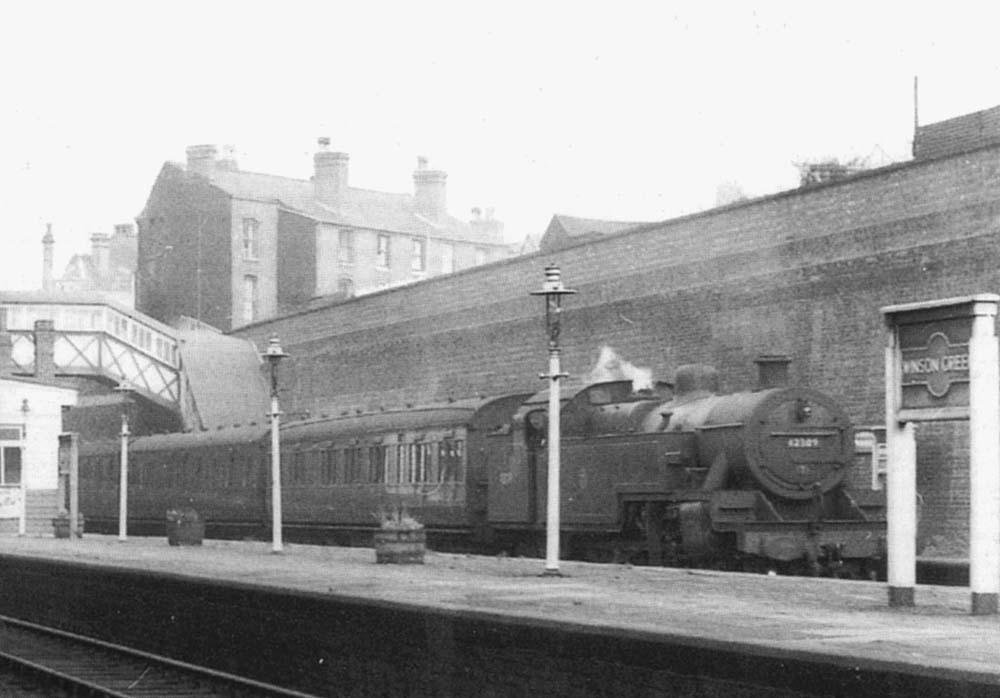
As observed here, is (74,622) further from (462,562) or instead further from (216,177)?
(216,177)

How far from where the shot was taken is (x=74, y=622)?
1917cm

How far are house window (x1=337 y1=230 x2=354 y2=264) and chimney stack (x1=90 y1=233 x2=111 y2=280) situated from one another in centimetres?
2780

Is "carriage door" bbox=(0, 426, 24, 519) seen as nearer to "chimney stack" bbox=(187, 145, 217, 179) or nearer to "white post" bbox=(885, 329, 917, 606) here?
"white post" bbox=(885, 329, 917, 606)

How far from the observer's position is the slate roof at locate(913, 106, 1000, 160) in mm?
33656

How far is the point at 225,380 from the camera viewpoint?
157 ft

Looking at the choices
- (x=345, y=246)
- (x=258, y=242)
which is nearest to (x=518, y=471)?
(x=258, y=242)

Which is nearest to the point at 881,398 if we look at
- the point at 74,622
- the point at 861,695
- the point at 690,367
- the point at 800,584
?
the point at 690,367

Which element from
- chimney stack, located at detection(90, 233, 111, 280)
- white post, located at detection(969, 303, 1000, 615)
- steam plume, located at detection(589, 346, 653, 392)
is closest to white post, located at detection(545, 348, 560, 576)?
white post, located at detection(969, 303, 1000, 615)

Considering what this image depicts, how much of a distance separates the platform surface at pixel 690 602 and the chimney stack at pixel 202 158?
41.0 meters

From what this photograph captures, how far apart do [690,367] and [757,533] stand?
3524mm

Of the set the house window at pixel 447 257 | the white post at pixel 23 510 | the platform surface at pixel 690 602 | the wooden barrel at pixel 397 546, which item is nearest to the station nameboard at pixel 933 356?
the platform surface at pixel 690 602

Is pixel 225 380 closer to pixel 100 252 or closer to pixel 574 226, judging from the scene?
pixel 574 226

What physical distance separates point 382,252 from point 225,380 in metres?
16.1

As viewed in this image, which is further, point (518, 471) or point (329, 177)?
point (329, 177)
